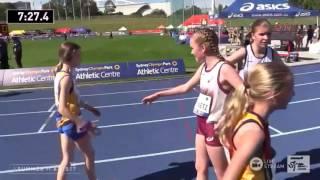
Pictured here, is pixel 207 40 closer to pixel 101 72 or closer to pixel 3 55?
pixel 101 72

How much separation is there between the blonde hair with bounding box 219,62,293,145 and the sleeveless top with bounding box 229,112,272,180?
0.13 feet

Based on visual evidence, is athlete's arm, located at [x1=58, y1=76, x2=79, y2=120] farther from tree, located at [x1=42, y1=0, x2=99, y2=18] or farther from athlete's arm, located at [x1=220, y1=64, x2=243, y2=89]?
tree, located at [x1=42, y1=0, x2=99, y2=18]

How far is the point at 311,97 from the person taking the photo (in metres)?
13.2

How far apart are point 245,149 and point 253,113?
0.25 m

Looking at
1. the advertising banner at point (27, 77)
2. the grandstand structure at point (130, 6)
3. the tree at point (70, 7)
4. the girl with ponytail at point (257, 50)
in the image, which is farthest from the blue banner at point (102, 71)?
the grandstand structure at point (130, 6)

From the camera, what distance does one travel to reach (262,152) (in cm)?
249

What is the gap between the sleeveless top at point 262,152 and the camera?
Answer: 2.46 meters

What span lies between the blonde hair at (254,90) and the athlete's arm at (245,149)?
118 mm

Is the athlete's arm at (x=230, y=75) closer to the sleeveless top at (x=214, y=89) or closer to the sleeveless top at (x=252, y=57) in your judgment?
the sleeveless top at (x=214, y=89)

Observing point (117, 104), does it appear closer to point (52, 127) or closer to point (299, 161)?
point (52, 127)

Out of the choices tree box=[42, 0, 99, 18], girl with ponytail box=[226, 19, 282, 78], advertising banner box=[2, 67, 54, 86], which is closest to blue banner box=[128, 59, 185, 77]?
advertising banner box=[2, 67, 54, 86]

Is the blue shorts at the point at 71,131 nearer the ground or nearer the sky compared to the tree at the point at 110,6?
nearer the ground

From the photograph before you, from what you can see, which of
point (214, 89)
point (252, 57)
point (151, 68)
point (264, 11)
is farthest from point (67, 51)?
point (264, 11)

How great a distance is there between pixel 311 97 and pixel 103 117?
19.7ft
